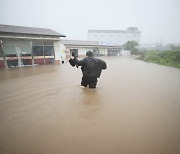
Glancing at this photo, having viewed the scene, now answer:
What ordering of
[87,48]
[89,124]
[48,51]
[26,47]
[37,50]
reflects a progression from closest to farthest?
[89,124] → [26,47] → [37,50] → [48,51] → [87,48]

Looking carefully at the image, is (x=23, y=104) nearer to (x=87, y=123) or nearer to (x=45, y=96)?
(x=45, y=96)

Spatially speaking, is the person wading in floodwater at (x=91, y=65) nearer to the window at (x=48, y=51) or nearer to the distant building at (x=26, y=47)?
the distant building at (x=26, y=47)

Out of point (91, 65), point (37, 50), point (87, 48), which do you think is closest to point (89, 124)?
point (91, 65)

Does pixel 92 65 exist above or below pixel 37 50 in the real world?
below

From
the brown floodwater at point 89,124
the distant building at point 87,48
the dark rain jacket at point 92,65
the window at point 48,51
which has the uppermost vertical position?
the distant building at point 87,48

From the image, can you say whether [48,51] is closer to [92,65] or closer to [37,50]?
[37,50]

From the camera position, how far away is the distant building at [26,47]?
12219 millimetres

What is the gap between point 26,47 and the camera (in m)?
13.4

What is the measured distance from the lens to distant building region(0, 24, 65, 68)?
12219 millimetres

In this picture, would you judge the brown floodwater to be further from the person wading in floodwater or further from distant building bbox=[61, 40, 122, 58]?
distant building bbox=[61, 40, 122, 58]

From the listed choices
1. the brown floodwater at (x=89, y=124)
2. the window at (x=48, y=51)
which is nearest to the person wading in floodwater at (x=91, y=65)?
the brown floodwater at (x=89, y=124)

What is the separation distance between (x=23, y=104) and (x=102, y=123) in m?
2.65

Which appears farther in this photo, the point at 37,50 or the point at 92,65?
the point at 37,50

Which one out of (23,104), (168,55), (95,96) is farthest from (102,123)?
(168,55)
